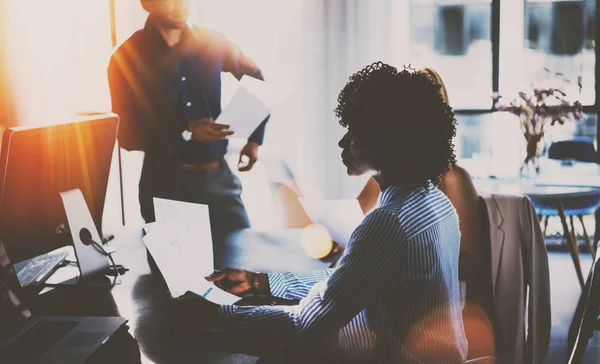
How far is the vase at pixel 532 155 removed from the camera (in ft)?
11.6

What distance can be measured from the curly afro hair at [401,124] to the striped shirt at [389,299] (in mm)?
48

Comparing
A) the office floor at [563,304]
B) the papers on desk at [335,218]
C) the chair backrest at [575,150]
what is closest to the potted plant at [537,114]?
the chair backrest at [575,150]

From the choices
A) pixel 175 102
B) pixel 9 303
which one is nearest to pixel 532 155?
pixel 175 102

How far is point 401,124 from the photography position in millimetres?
1261

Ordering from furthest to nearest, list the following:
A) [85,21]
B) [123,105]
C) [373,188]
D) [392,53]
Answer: [392,53] → [85,21] → [123,105] → [373,188]

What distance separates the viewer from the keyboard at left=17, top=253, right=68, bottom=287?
1734 mm

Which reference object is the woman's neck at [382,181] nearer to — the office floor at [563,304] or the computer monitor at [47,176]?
the computer monitor at [47,176]

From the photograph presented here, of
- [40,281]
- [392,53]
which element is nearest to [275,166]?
[392,53]

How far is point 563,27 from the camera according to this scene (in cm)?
483

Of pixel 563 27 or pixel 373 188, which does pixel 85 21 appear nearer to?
pixel 373 188

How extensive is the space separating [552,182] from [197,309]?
256 cm

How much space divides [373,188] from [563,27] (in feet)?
9.69

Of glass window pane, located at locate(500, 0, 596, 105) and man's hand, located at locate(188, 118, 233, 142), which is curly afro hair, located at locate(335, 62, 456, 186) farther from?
glass window pane, located at locate(500, 0, 596, 105)

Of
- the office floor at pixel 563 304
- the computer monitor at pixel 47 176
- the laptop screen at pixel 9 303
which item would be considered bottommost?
the office floor at pixel 563 304
